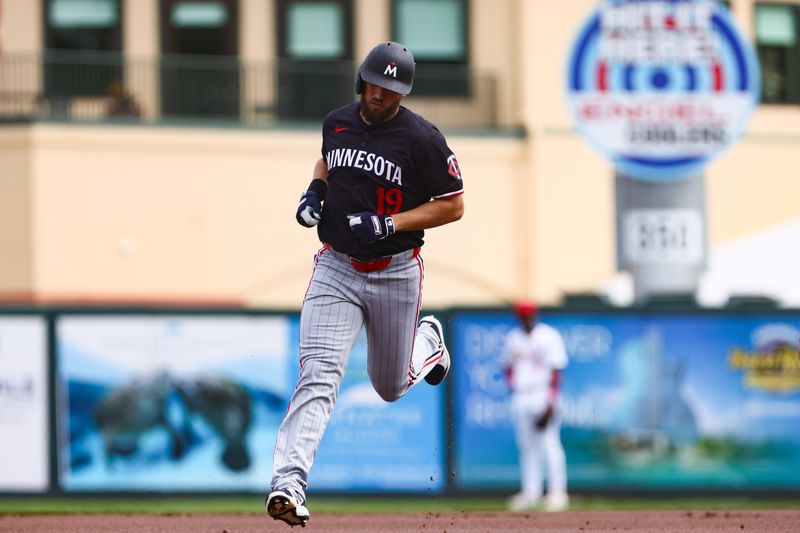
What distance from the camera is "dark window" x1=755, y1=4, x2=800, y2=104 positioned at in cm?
2791

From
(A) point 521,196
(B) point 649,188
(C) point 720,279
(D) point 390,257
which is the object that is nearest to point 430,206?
(D) point 390,257

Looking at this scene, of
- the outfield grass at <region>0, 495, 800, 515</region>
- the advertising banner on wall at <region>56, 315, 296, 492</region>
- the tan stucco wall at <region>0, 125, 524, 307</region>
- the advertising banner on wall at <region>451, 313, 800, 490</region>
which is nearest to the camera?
the outfield grass at <region>0, 495, 800, 515</region>

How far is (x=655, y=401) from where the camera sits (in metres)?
16.4

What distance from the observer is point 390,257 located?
8383 mm

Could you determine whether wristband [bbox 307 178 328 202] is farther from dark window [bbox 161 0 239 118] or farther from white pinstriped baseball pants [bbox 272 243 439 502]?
dark window [bbox 161 0 239 118]

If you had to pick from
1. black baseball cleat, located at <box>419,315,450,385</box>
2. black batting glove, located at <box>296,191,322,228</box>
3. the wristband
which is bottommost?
black baseball cleat, located at <box>419,315,450,385</box>

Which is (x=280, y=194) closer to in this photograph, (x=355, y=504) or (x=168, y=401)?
(x=168, y=401)

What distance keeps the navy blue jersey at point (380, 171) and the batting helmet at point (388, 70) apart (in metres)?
0.26

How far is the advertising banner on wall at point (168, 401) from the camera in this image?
15695 mm

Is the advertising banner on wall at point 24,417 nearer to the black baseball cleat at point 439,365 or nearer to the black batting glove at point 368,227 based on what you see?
the black baseball cleat at point 439,365

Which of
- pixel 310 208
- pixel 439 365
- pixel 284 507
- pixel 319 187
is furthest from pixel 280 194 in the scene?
pixel 284 507

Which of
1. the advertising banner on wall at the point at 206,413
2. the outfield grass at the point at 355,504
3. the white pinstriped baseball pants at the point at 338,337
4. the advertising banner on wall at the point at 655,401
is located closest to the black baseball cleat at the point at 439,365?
the white pinstriped baseball pants at the point at 338,337

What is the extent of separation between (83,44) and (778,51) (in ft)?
37.2

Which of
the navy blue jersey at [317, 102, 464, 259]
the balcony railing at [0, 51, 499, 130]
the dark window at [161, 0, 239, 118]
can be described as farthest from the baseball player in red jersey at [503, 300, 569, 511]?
the dark window at [161, 0, 239, 118]
